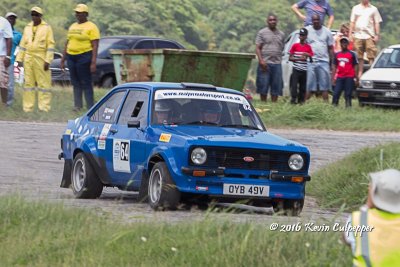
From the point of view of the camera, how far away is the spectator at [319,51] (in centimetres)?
2561

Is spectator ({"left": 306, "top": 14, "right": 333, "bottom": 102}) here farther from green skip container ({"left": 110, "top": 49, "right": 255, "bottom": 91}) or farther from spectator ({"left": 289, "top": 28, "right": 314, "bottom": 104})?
green skip container ({"left": 110, "top": 49, "right": 255, "bottom": 91})

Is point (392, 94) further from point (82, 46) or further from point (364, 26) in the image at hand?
point (82, 46)

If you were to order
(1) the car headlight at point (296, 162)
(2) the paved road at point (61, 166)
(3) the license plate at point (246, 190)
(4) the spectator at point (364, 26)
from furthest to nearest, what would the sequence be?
1. (4) the spectator at point (364, 26)
2. (1) the car headlight at point (296, 162)
3. (3) the license plate at point (246, 190)
4. (2) the paved road at point (61, 166)

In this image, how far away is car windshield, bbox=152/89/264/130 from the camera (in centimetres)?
1334

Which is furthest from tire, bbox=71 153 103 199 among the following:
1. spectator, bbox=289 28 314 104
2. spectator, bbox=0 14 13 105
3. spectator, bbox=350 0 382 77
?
spectator, bbox=350 0 382 77

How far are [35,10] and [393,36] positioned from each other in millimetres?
56899

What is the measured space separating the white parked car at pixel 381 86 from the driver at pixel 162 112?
44.7 ft

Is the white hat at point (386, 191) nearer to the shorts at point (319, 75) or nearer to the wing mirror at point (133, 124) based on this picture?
the wing mirror at point (133, 124)

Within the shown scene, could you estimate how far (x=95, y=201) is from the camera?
13.5 meters

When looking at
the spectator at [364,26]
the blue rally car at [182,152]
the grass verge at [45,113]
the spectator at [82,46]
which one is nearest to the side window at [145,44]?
the spectator at [364,26]

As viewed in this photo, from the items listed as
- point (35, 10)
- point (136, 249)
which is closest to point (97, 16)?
point (35, 10)

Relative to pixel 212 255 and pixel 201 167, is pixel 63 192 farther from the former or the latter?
pixel 212 255

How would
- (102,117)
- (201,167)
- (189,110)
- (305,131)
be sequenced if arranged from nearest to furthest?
1. (201,167)
2. (189,110)
3. (102,117)
4. (305,131)

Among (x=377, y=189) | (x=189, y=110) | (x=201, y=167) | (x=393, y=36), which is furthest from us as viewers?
(x=393, y=36)
